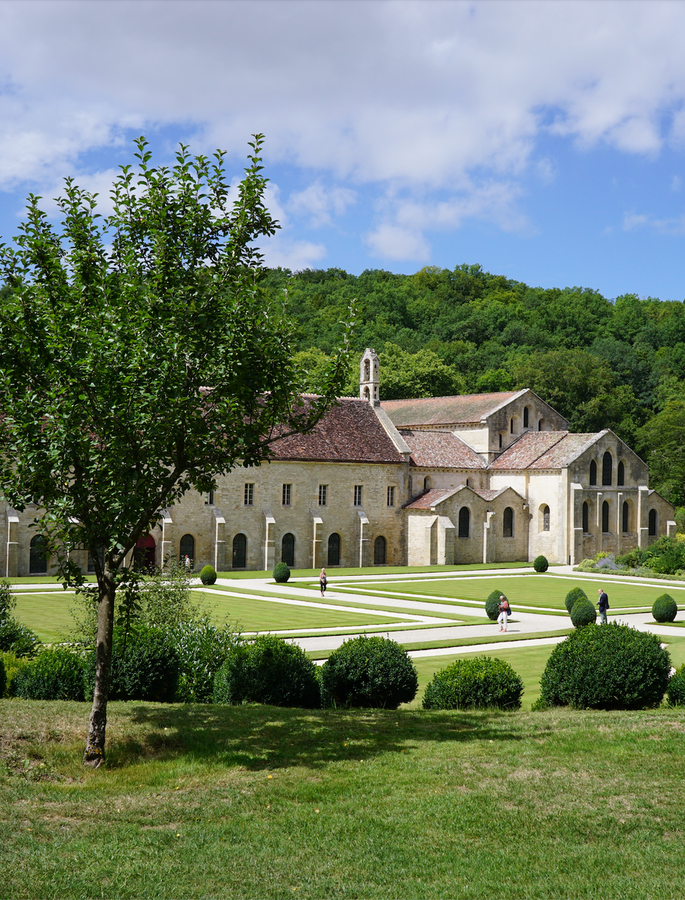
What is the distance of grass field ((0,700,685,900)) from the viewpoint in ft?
27.1

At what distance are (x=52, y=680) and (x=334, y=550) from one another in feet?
138

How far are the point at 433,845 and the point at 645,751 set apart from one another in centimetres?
484

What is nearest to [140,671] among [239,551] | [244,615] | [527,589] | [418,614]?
[244,615]

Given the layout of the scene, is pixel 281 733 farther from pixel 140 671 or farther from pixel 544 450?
pixel 544 450

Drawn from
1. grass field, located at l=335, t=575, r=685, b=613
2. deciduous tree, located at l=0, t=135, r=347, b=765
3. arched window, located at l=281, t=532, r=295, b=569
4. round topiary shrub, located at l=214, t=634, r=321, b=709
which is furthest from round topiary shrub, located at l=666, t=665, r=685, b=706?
arched window, located at l=281, t=532, r=295, b=569

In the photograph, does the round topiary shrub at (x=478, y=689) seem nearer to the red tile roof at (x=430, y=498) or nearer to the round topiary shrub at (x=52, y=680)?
the round topiary shrub at (x=52, y=680)

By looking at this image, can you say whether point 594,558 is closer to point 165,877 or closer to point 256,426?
point 256,426

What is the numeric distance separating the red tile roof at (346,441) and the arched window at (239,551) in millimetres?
5668

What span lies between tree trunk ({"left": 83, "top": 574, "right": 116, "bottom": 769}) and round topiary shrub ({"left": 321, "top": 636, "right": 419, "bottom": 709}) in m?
5.46

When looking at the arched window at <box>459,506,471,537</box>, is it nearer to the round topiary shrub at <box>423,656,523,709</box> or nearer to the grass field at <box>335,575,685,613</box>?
the grass field at <box>335,575,685,613</box>

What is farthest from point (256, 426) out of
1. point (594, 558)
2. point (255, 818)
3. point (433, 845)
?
point (594, 558)

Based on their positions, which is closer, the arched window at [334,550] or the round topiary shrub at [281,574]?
the round topiary shrub at [281,574]

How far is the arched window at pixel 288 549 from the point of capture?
5628 centimetres

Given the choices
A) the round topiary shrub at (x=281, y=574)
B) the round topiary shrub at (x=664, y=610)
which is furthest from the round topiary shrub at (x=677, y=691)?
the round topiary shrub at (x=281, y=574)
